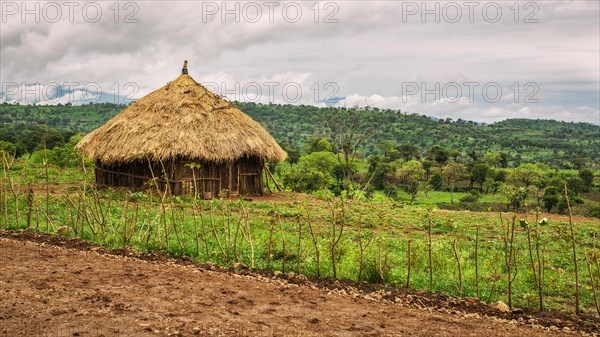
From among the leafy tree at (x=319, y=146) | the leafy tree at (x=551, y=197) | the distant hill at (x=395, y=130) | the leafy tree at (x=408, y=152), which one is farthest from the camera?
the distant hill at (x=395, y=130)

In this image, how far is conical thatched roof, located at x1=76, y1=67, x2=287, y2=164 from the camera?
1698 cm

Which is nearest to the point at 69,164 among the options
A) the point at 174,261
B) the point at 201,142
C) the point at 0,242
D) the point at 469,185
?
the point at 201,142

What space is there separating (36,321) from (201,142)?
12.2 meters

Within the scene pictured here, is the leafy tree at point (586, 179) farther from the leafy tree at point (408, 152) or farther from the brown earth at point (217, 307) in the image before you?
the brown earth at point (217, 307)

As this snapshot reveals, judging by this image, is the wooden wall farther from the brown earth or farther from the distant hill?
the distant hill

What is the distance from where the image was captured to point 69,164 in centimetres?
2438

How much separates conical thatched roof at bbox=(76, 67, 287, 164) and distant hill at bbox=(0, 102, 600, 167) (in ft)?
171

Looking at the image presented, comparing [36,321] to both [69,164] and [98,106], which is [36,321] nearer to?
[69,164]

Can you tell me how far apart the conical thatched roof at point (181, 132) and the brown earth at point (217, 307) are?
9.44 meters

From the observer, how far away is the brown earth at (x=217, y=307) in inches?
204

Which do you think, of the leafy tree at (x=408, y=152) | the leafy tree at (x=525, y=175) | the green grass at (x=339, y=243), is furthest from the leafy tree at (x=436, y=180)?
the green grass at (x=339, y=243)

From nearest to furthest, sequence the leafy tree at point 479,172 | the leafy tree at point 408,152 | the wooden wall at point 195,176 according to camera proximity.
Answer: the wooden wall at point 195,176, the leafy tree at point 479,172, the leafy tree at point 408,152

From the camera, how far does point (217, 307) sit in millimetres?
5816

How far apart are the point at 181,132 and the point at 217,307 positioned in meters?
12.1
